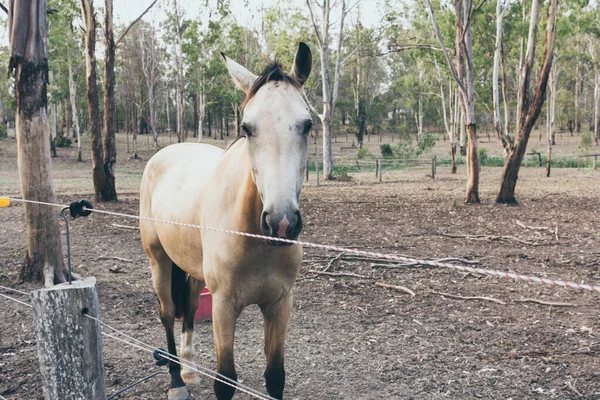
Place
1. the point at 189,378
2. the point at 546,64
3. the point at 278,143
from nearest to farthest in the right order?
the point at 278,143, the point at 189,378, the point at 546,64

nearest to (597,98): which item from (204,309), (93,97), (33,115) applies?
(93,97)

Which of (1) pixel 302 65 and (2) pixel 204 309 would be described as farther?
(2) pixel 204 309

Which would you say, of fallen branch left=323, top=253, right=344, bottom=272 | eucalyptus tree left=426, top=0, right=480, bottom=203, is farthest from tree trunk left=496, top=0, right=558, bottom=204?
fallen branch left=323, top=253, right=344, bottom=272

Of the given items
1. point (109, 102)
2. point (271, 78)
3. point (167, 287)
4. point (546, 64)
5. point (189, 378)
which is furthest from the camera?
point (109, 102)

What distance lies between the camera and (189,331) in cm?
384

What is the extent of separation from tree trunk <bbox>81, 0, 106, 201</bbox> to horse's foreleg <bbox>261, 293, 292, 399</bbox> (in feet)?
35.7

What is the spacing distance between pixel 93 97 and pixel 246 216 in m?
11.2

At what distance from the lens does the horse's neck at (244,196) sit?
251 cm

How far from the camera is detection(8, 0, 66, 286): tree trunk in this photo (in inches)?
209

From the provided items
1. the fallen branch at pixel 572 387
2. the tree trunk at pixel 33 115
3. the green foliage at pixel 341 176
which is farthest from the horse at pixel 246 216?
the green foliage at pixel 341 176

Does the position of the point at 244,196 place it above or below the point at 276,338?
above

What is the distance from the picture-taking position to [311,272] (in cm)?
657

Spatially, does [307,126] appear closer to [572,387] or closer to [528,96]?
[572,387]

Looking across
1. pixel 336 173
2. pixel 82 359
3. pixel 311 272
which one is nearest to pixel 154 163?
pixel 82 359
